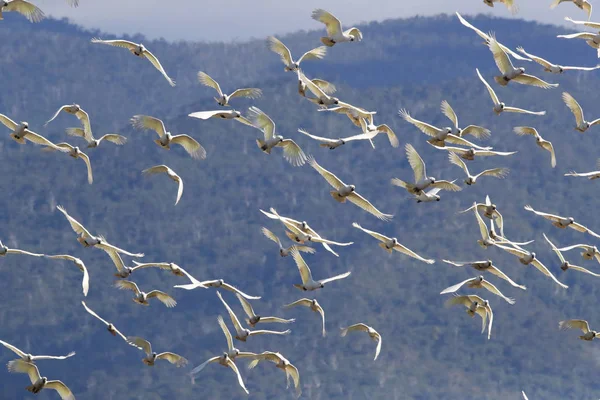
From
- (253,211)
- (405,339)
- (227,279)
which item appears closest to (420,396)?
(405,339)

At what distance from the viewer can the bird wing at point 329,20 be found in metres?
27.3

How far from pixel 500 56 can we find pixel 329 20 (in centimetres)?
395

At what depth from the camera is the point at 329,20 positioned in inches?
1099

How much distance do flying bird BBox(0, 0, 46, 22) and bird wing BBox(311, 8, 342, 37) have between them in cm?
589

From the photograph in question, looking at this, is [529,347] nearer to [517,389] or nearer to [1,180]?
[517,389]

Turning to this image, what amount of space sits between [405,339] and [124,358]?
3597 cm

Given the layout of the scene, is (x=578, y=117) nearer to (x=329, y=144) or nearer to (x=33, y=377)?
(x=329, y=144)

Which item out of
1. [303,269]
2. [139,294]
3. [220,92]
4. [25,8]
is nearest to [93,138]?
[220,92]

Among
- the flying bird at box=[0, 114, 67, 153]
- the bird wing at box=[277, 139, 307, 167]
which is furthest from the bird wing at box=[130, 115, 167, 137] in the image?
the bird wing at box=[277, 139, 307, 167]

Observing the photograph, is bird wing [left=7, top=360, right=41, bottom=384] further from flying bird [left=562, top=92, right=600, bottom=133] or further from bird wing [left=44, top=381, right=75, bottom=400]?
flying bird [left=562, top=92, right=600, bottom=133]

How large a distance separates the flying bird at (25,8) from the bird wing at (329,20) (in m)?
5.89

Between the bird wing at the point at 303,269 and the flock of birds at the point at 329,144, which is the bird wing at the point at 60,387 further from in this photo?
the bird wing at the point at 303,269

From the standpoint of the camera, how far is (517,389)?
156 meters

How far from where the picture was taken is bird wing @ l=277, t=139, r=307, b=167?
27550 mm
